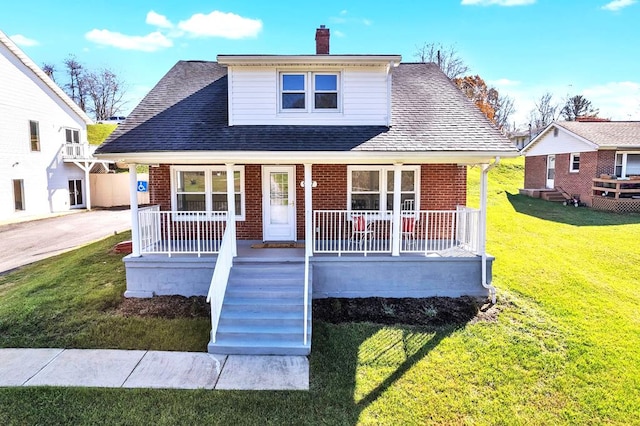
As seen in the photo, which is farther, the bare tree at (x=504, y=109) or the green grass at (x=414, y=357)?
the bare tree at (x=504, y=109)

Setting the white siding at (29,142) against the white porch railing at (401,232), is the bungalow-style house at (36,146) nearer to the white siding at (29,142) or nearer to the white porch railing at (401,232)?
the white siding at (29,142)

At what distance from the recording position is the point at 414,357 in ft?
20.1

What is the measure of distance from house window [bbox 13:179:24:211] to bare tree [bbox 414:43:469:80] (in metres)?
31.0

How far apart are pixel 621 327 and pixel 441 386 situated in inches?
166

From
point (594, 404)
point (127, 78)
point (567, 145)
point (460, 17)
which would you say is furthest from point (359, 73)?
point (127, 78)

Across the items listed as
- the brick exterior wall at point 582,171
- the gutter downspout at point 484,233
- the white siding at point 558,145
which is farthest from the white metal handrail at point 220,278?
the brick exterior wall at point 582,171

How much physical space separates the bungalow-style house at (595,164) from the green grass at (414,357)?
889 cm

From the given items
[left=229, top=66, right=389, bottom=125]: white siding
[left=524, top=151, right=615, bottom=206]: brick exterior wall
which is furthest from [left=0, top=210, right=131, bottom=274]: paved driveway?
[left=524, top=151, right=615, bottom=206]: brick exterior wall

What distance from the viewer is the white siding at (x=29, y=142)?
18.5 metres

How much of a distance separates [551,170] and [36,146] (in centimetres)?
3105

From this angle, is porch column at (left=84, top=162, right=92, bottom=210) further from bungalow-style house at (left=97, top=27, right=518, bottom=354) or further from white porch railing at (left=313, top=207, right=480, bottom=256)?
white porch railing at (left=313, top=207, right=480, bottom=256)

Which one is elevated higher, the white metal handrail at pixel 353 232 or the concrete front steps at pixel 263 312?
the white metal handrail at pixel 353 232

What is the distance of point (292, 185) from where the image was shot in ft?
33.0

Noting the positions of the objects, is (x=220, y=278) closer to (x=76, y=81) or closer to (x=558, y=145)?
(x=558, y=145)
